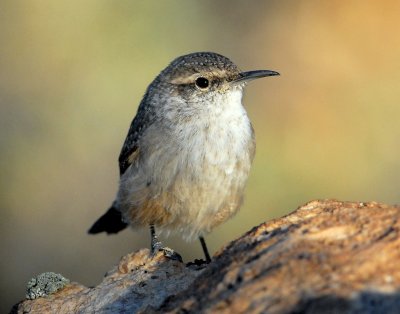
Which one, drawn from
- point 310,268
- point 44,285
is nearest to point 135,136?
point 44,285

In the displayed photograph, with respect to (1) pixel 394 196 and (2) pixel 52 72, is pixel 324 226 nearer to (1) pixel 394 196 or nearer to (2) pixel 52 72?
(1) pixel 394 196

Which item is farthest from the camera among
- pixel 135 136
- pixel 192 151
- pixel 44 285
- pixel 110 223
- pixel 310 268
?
pixel 110 223

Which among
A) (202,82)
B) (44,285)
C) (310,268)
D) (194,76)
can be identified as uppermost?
(194,76)

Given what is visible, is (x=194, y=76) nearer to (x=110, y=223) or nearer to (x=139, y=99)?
(x=110, y=223)

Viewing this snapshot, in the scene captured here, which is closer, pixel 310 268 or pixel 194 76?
pixel 310 268

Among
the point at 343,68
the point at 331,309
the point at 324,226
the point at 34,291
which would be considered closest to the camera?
the point at 331,309

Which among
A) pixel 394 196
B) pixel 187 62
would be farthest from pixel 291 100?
pixel 187 62

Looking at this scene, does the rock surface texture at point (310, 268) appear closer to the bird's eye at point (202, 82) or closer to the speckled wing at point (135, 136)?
the bird's eye at point (202, 82)

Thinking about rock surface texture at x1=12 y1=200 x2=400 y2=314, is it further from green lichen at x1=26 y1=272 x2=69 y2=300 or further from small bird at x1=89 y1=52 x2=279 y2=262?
small bird at x1=89 y1=52 x2=279 y2=262
